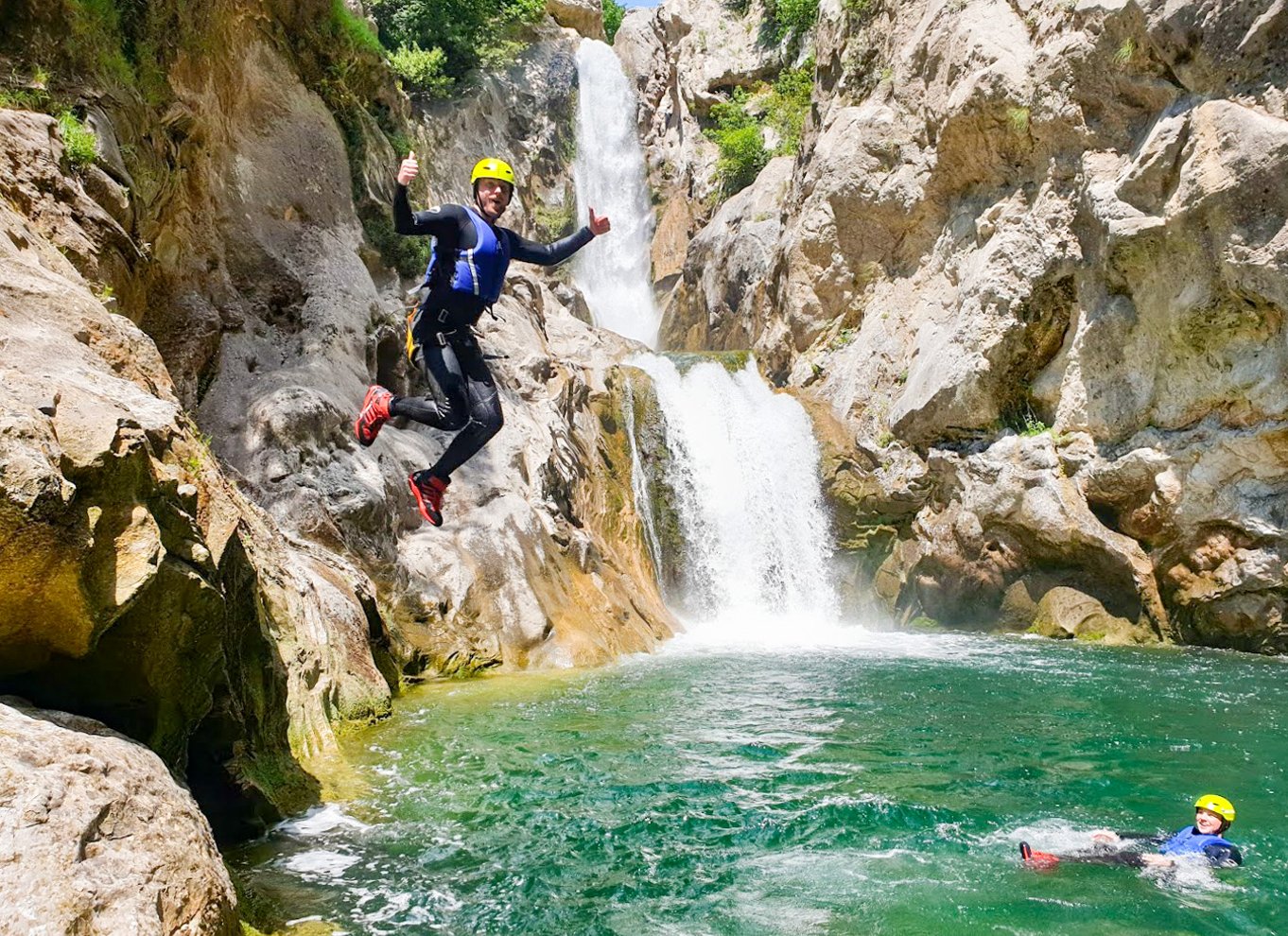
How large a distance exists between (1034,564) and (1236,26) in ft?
28.9

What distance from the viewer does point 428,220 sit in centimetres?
612

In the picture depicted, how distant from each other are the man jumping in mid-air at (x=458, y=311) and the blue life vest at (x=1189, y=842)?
A: 5.13 meters

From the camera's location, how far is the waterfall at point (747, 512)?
18.1m

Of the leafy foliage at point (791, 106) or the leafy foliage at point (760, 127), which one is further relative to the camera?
the leafy foliage at point (760, 127)

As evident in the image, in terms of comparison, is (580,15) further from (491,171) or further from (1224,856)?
(1224,856)

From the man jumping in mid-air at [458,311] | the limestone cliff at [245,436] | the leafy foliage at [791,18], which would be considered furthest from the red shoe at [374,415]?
the leafy foliage at [791,18]

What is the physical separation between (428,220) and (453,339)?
878 mm

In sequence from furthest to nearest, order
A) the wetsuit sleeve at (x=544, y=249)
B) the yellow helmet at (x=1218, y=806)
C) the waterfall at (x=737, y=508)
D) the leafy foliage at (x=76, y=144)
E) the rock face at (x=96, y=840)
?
the waterfall at (x=737, y=508) → the leafy foliage at (x=76, y=144) → the wetsuit sleeve at (x=544, y=249) → the yellow helmet at (x=1218, y=806) → the rock face at (x=96, y=840)

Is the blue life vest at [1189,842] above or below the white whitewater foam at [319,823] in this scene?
below

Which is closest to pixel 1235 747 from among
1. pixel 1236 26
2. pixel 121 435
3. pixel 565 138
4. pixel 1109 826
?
pixel 1109 826

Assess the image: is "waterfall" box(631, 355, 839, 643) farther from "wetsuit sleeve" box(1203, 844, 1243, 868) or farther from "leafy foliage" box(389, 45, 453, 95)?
"leafy foliage" box(389, 45, 453, 95)

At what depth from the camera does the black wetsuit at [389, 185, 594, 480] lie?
20.3ft

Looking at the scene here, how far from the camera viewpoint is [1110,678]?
35.6 ft

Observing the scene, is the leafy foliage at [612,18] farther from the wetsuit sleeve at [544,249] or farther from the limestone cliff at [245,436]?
the wetsuit sleeve at [544,249]
